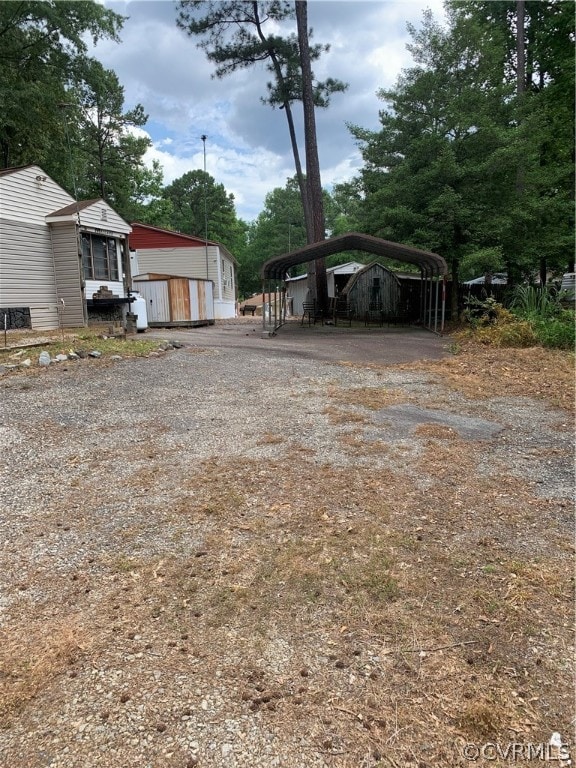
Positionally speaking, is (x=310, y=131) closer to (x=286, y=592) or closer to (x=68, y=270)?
(x=68, y=270)

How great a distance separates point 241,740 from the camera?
4.67ft

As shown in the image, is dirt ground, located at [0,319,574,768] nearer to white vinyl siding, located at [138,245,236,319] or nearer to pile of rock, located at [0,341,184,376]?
pile of rock, located at [0,341,184,376]

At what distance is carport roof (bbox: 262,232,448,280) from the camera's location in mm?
13516

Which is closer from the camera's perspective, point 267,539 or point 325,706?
point 325,706

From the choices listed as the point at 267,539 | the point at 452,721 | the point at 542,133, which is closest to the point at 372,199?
the point at 542,133

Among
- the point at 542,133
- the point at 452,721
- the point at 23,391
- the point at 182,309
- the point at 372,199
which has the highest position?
the point at 542,133

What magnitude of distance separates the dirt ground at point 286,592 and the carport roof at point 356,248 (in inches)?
382

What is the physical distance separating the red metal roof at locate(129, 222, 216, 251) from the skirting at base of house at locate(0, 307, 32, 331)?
42.8 feet

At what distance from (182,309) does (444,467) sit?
45.3 ft

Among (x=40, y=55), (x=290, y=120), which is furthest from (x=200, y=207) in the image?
(x=40, y=55)

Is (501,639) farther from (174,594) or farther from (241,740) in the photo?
(174,594)

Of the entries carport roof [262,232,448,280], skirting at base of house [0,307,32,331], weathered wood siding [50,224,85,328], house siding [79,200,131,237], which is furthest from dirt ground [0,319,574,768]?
house siding [79,200,131,237]

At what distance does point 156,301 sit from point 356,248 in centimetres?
713

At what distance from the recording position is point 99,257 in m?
15.0
